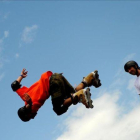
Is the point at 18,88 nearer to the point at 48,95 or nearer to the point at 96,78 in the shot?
the point at 48,95

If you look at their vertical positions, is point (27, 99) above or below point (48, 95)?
above

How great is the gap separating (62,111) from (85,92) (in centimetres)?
91

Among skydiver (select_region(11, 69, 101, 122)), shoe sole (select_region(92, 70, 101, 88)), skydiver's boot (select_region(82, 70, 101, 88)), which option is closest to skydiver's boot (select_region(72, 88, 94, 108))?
skydiver (select_region(11, 69, 101, 122))

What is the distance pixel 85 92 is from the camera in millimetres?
7109

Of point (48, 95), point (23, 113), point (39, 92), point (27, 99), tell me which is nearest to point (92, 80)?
point (48, 95)

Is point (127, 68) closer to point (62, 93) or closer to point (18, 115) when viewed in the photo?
point (62, 93)

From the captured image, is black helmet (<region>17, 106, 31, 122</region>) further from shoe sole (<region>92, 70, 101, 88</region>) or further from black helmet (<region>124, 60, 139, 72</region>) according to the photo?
black helmet (<region>124, 60, 139, 72</region>)

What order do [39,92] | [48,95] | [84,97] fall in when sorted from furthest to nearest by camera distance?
1. [48,95]
2. [39,92]
3. [84,97]

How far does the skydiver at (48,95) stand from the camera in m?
7.15

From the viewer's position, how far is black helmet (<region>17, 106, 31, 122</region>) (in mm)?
7371

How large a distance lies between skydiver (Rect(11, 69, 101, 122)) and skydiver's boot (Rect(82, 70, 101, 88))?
24.4 inches

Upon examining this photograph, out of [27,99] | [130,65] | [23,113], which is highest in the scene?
[27,99]

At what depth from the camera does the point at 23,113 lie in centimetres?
743

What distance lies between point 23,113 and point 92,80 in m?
2.46
